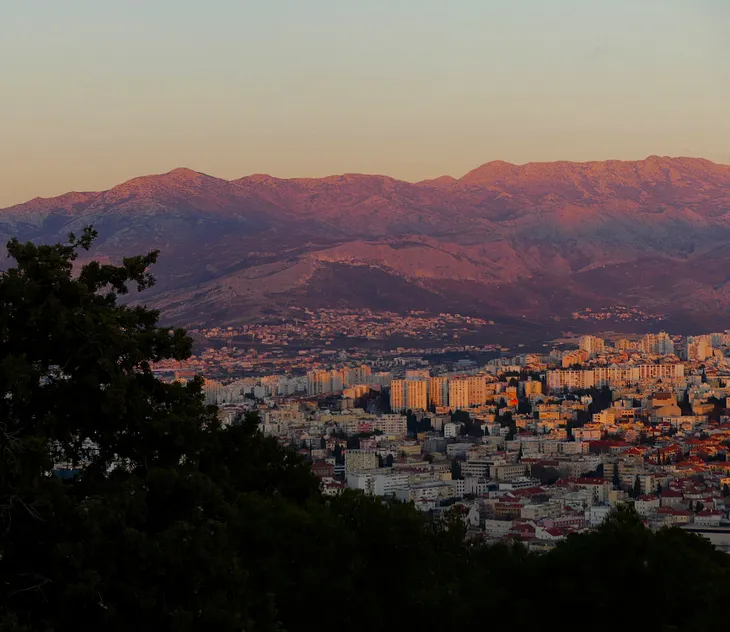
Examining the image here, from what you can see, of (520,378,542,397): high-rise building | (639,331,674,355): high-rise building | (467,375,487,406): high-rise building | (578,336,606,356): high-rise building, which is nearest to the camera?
(467,375,487,406): high-rise building

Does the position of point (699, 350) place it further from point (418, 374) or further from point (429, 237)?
point (429, 237)

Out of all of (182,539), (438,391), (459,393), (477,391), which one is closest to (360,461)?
(459,393)

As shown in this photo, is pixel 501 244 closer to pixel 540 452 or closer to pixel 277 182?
pixel 277 182

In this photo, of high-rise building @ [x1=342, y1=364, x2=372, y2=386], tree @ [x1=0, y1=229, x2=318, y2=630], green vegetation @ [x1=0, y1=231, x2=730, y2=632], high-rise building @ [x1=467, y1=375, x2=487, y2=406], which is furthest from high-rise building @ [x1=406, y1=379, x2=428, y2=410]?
tree @ [x1=0, y1=229, x2=318, y2=630]

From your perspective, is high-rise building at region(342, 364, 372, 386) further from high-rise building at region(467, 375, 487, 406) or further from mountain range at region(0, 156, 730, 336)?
mountain range at region(0, 156, 730, 336)

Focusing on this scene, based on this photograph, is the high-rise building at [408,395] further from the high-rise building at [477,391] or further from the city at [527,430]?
the high-rise building at [477,391]

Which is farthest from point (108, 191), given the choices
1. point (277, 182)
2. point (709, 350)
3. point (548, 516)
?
point (548, 516)
